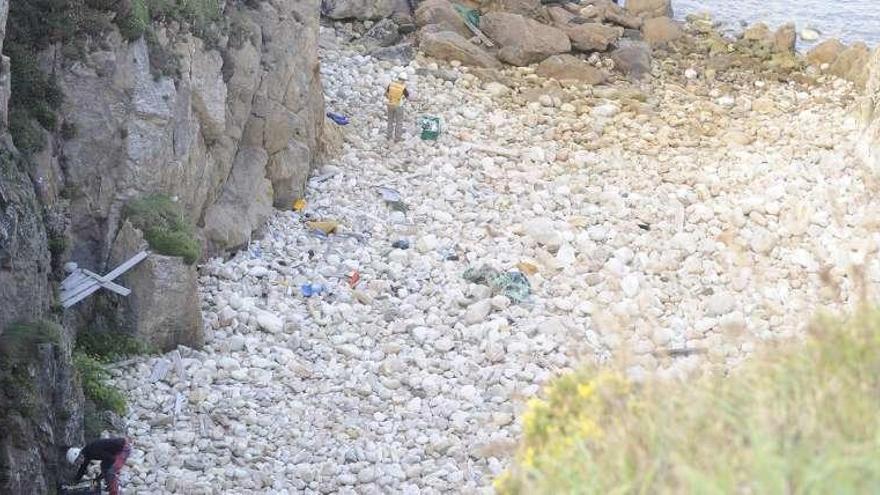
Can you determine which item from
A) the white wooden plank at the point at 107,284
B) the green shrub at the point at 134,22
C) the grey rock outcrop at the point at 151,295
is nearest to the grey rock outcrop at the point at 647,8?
the green shrub at the point at 134,22

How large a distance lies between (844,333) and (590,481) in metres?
2.24

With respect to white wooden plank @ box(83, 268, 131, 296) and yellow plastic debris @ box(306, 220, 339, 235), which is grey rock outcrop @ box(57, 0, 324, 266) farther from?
yellow plastic debris @ box(306, 220, 339, 235)

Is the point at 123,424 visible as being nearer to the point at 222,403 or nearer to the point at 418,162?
Answer: the point at 222,403

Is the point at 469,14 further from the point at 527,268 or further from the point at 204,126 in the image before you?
the point at 204,126

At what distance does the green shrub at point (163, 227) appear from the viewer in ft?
59.1

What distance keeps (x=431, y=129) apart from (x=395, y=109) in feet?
3.34

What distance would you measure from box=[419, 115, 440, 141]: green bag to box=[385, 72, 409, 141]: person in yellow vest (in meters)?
0.55

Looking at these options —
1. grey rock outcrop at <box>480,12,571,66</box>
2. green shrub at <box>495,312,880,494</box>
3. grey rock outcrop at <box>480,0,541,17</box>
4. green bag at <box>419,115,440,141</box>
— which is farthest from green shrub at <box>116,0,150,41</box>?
grey rock outcrop at <box>480,0,541,17</box>

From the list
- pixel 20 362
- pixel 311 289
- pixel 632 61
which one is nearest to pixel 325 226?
pixel 311 289

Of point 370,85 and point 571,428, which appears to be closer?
point 571,428

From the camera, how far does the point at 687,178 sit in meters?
26.0

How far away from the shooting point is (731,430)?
293 inches

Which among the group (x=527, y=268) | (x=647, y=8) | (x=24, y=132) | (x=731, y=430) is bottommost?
(x=527, y=268)

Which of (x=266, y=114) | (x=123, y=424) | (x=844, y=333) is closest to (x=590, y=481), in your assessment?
(x=844, y=333)
